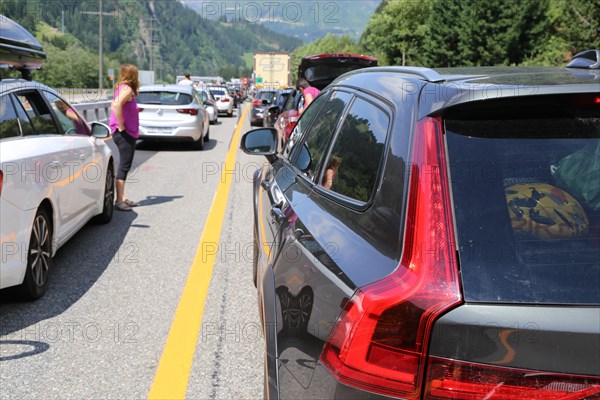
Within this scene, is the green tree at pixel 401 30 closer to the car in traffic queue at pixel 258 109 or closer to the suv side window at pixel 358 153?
the car in traffic queue at pixel 258 109

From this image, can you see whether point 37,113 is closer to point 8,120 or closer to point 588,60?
point 8,120

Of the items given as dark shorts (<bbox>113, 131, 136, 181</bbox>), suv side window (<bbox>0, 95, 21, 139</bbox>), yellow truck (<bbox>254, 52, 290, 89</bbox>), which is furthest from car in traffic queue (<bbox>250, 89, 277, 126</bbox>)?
suv side window (<bbox>0, 95, 21, 139</bbox>)

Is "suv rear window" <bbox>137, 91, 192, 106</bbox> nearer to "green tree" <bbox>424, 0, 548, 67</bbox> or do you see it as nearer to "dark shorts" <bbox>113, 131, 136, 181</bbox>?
"dark shorts" <bbox>113, 131, 136, 181</bbox>

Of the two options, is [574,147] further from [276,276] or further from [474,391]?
[276,276]

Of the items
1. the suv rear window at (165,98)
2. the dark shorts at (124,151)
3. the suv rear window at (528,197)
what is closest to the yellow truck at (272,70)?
the suv rear window at (165,98)

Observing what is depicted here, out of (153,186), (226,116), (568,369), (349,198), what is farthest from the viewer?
(226,116)

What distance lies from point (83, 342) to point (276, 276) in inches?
82.6

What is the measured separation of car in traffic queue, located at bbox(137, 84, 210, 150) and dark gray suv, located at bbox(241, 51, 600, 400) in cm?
1448

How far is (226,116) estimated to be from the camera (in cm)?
3853

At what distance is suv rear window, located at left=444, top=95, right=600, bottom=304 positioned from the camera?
63.6 inches

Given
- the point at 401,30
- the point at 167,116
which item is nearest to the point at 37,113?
the point at 167,116

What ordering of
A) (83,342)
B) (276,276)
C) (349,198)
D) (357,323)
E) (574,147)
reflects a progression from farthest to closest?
(83,342), (276,276), (349,198), (574,147), (357,323)

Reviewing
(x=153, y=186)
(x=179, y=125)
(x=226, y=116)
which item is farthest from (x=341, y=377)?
(x=226, y=116)

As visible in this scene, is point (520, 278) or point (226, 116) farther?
point (226, 116)
